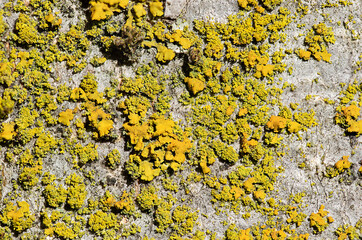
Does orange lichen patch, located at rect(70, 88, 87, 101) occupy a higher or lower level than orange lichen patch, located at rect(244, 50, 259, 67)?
lower

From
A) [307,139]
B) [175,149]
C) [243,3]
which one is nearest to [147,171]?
[175,149]

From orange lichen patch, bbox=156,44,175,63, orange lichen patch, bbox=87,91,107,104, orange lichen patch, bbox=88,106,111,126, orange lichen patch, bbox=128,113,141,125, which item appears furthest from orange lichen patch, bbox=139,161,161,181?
orange lichen patch, bbox=156,44,175,63

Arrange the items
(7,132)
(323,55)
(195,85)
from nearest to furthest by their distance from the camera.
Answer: (7,132) → (195,85) → (323,55)

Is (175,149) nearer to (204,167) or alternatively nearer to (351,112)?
(204,167)

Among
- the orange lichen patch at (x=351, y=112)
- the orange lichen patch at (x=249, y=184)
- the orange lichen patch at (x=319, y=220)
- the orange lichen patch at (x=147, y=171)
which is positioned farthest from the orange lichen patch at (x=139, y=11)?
Answer: the orange lichen patch at (x=319, y=220)

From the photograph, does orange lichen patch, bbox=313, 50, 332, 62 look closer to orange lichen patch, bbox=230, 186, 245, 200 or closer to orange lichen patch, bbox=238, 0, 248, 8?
orange lichen patch, bbox=238, 0, 248, 8

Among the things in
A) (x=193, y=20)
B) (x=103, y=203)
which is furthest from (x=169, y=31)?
(x=103, y=203)

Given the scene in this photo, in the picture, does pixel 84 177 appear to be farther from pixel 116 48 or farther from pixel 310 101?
pixel 310 101
